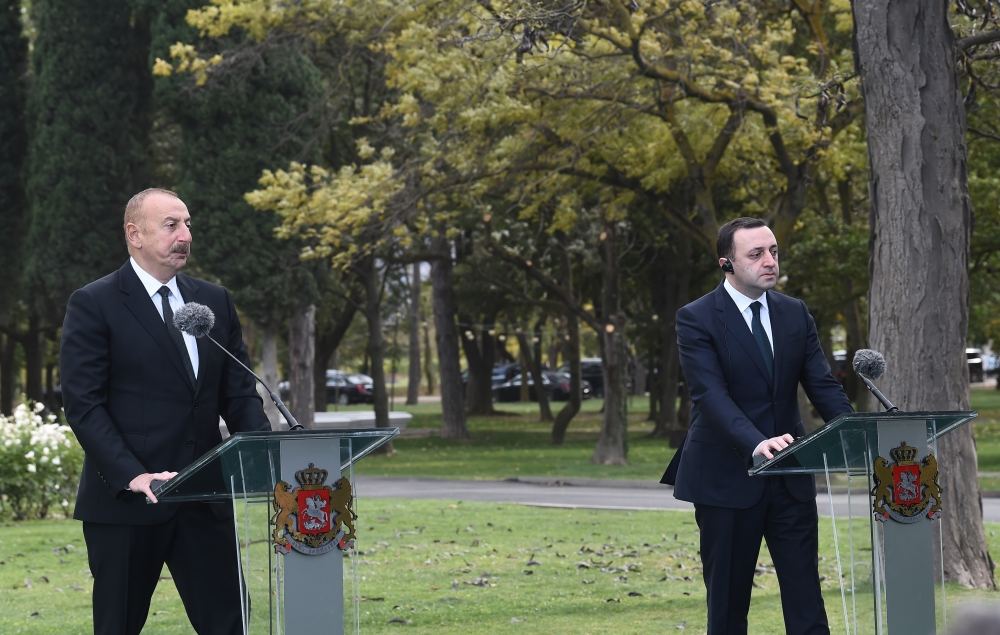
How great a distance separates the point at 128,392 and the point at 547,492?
57.9ft

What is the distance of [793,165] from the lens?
2209cm

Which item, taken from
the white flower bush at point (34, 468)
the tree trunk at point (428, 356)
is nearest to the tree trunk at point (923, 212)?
the white flower bush at point (34, 468)

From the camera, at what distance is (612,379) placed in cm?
2820

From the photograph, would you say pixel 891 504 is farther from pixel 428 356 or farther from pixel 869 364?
pixel 428 356

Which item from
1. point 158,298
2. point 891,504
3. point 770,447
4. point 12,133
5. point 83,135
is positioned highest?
point 12,133

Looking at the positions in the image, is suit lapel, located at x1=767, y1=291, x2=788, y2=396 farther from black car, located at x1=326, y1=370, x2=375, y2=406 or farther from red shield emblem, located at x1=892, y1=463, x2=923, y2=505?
black car, located at x1=326, y1=370, x2=375, y2=406

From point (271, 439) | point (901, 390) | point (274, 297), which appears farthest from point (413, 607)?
point (274, 297)

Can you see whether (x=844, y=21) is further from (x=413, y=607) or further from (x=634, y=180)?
(x=413, y=607)

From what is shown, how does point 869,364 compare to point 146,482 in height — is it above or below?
above

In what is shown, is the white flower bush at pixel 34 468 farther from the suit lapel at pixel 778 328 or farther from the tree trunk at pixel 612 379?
the suit lapel at pixel 778 328

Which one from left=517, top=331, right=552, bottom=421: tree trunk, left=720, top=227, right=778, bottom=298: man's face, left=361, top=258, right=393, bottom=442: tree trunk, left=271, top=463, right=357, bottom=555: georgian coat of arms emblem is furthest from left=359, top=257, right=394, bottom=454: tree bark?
left=271, top=463, right=357, bottom=555: georgian coat of arms emblem

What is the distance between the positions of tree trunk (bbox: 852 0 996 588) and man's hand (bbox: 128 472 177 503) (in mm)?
6314

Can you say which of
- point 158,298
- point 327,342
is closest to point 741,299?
point 158,298

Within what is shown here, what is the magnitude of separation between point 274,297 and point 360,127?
5.75m
